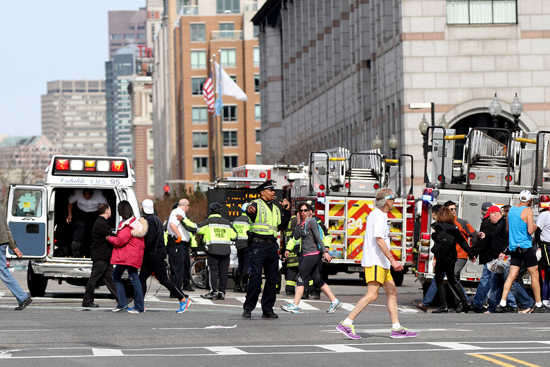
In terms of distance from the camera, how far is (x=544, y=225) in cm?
1781

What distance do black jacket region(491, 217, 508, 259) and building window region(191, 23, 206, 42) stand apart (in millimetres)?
99277

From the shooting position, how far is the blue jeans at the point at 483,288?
58.4 ft

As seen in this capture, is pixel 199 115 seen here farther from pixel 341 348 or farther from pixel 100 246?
pixel 341 348

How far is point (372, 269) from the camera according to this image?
12961 millimetres

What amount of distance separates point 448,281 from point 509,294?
983 mm

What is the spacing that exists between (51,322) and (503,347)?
21.8 ft

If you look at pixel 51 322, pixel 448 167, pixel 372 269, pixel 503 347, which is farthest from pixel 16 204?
pixel 503 347

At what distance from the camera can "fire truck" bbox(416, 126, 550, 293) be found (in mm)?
19438

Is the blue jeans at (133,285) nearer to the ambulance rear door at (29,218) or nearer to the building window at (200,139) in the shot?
the ambulance rear door at (29,218)

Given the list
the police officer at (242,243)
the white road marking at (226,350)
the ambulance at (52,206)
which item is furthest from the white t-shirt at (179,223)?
the white road marking at (226,350)

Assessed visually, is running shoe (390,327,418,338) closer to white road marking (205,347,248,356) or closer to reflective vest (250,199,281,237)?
white road marking (205,347,248,356)

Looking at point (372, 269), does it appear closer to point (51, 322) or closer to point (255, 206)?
point (255, 206)

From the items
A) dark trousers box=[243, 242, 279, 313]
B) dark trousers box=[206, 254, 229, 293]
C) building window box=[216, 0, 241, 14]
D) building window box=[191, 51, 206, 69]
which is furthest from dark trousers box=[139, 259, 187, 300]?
building window box=[216, 0, 241, 14]

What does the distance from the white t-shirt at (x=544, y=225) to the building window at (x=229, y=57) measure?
312 feet
